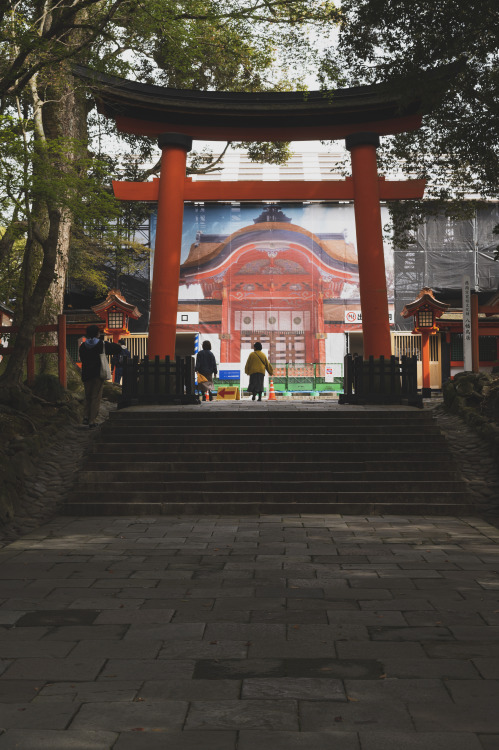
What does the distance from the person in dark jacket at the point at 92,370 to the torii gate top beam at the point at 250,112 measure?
5.11m

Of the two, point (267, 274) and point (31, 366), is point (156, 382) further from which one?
point (267, 274)

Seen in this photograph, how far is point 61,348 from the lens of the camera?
44.1ft

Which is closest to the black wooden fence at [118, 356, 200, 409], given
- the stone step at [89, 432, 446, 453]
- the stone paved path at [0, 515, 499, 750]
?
the stone step at [89, 432, 446, 453]

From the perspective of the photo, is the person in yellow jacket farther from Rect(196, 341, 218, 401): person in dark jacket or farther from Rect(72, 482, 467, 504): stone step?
Rect(72, 482, 467, 504): stone step

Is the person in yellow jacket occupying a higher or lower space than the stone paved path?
higher

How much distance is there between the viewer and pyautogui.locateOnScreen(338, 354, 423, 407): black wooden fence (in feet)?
46.7

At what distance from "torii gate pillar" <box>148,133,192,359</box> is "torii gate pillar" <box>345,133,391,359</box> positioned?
3.71 metres

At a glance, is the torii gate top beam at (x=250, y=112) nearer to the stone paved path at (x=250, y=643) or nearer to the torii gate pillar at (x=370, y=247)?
the torii gate pillar at (x=370, y=247)

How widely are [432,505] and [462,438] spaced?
3107 millimetres

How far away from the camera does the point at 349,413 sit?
39.3 ft

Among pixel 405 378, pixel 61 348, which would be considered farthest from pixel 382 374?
pixel 61 348

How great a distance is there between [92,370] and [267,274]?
18919 millimetres

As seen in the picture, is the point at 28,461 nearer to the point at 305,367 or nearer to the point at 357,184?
the point at 357,184

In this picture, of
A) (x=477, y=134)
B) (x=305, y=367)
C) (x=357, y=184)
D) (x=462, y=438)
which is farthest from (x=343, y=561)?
(x=305, y=367)
